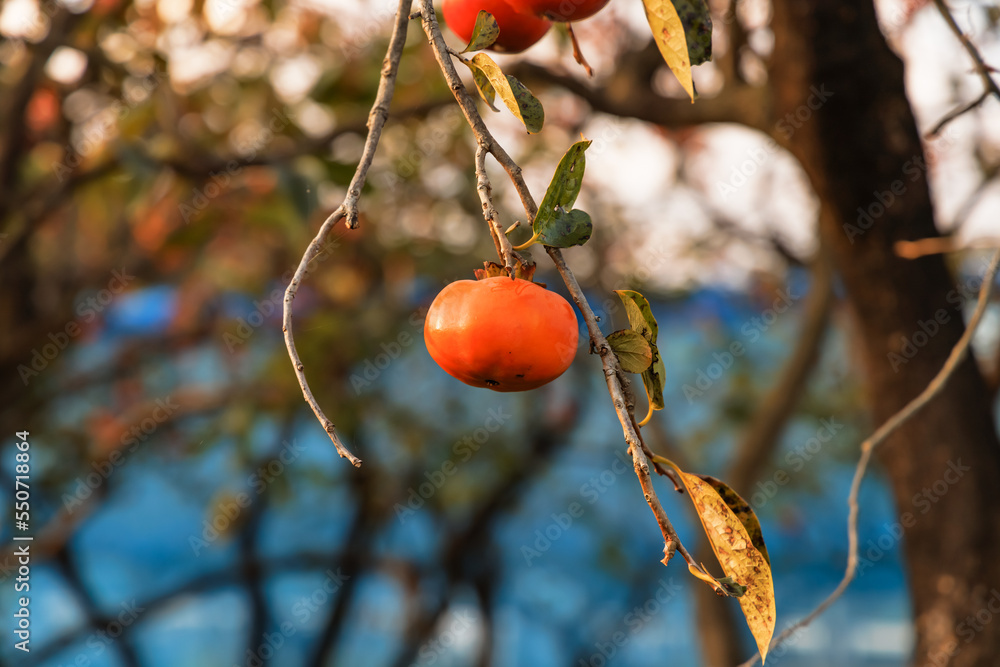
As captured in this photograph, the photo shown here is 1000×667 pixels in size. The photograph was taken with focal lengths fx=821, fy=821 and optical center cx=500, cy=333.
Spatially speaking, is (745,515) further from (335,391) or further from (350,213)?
(335,391)

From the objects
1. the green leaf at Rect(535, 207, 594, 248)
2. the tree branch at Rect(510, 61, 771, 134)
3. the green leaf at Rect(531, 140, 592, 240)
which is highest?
the green leaf at Rect(531, 140, 592, 240)

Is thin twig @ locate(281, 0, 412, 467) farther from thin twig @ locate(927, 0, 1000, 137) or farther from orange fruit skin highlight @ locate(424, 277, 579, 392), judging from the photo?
thin twig @ locate(927, 0, 1000, 137)

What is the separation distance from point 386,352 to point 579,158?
2.23m

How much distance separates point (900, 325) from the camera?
1.21 meters

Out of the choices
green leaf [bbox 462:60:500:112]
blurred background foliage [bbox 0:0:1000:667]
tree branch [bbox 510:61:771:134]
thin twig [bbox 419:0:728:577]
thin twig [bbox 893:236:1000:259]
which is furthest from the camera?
Result: blurred background foliage [bbox 0:0:1000:667]

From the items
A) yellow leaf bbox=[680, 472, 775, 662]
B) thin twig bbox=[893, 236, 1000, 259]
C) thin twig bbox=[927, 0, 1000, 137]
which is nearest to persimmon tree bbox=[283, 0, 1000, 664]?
yellow leaf bbox=[680, 472, 775, 662]

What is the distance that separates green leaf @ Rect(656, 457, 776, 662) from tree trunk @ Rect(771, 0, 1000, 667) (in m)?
0.79

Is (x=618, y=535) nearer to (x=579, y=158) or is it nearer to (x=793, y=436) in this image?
(x=793, y=436)

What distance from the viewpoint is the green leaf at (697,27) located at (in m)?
0.56

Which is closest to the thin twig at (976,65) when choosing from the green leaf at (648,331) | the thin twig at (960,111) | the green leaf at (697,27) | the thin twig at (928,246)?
the thin twig at (960,111)

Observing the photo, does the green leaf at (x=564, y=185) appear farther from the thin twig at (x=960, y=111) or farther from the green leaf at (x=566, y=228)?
the thin twig at (x=960, y=111)

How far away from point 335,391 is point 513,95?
249cm

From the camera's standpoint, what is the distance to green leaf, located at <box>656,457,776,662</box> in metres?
0.47

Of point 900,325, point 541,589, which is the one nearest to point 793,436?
point 541,589
